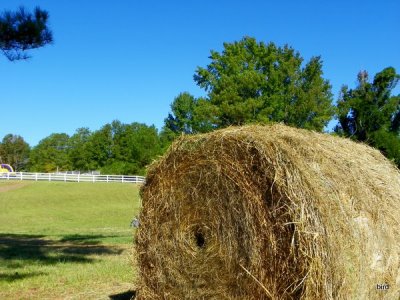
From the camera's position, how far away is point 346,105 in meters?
42.3

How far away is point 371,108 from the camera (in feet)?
126

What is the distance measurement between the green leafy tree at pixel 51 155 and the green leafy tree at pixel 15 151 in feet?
16.4

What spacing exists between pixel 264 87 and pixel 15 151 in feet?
282

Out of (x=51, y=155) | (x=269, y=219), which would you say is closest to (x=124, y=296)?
(x=269, y=219)

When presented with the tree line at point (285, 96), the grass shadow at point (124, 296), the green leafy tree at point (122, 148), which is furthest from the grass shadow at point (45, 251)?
the green leafy tree at point (122, 148)

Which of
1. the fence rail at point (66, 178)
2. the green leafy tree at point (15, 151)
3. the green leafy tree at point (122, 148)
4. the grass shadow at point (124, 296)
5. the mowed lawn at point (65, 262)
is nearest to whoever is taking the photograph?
the grass shadow at point (124, 296)

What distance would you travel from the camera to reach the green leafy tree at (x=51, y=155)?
10062 centimetres

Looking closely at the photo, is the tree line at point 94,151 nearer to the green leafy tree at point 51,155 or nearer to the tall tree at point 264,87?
the green leafy tree at point 51,155

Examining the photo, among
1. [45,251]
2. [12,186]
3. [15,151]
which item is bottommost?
[45,251]

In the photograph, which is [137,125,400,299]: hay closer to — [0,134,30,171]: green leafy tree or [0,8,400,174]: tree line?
[0,8,400,174]: tree line

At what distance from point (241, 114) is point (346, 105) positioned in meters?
9.50

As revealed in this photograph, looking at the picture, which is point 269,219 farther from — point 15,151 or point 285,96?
point 15,151

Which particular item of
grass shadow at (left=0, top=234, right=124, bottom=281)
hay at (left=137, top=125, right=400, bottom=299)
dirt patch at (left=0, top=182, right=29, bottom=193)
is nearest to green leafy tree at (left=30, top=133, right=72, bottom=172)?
dirt patch at (left=0, top=182, right=29, bottom=193)

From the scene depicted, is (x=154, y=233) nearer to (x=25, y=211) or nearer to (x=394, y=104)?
(x=25, y=211)
